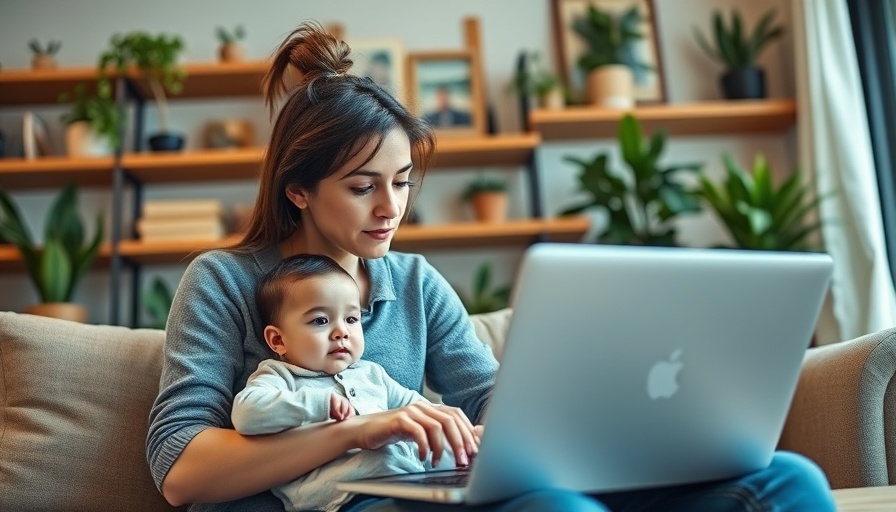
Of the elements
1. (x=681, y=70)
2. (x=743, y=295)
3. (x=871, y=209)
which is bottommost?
(x=871, y=209)

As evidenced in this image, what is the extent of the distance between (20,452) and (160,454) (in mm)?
457

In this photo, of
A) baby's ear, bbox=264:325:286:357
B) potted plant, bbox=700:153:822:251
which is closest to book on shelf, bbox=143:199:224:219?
potted plant, bbox=700:153:822:251

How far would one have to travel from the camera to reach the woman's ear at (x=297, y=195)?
1.43 meters

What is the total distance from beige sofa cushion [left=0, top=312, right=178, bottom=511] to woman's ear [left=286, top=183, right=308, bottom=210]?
426mm

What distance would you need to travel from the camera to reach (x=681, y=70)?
3686 mm

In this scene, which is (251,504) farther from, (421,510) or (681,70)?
(681,70)

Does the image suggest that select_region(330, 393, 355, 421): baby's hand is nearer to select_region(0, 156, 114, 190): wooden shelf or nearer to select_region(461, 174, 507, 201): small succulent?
select_region(461, 174, 507, 201): small succulent

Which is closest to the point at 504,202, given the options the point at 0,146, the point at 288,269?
the point at 0,146

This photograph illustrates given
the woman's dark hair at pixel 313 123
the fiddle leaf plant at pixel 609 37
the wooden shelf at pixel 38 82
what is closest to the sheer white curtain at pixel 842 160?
the fiddle leaf plant at pixel 609 37

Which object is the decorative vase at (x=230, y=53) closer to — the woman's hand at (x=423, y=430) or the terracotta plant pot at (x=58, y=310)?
the terracotta plant pot at (x=58, y=310)

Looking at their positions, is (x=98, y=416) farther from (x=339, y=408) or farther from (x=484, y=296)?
(x=484, y=296)

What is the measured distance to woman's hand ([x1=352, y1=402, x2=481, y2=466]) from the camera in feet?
3.44

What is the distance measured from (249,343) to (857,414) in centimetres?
99

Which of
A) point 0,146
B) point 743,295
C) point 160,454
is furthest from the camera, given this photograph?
point 0,146
